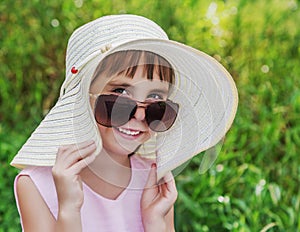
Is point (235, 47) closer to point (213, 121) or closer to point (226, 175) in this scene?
point (226, 175)

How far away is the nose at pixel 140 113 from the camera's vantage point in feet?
6.42

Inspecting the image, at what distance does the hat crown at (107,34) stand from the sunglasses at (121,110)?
0.43 ft

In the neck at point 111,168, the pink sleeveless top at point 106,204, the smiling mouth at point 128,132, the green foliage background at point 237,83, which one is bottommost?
the green foliage background at point 237,83

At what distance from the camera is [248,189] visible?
3.33 m

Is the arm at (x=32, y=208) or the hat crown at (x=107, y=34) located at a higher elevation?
the hat crown at (x=107, y=34)

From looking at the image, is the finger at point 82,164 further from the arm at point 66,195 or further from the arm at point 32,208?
the arm at point 32,208

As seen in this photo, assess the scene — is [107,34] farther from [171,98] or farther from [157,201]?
[157,201]

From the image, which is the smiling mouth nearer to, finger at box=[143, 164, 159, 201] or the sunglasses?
the sunglasses

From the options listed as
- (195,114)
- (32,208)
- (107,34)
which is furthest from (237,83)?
(32,208)

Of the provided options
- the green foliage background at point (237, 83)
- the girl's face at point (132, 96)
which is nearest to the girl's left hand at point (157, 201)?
the girl's face at point (132, 96)

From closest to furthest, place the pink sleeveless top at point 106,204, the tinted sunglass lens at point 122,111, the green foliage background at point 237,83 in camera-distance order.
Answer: the tinted sunglass lens at point 122,111 < the pink sleeveless top at point 106,204 < the green foliage background at point 237,83

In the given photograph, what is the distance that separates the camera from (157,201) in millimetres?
2137

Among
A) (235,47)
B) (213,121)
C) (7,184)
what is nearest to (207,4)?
(235,47)

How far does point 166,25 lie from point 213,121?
1.98 meters
